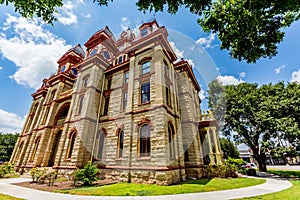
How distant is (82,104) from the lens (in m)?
15.5

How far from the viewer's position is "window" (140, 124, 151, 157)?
10.9 m

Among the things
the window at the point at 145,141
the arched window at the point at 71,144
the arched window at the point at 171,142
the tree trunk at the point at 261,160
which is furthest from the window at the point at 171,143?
the tree trunk at the point at 261,160

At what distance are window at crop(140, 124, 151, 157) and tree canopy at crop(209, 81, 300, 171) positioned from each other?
15.6 meters

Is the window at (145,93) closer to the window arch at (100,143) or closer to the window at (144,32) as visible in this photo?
the window arch at (100,143)

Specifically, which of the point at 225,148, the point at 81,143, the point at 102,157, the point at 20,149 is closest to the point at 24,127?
the point at 20,149

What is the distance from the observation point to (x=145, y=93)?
43.8ft

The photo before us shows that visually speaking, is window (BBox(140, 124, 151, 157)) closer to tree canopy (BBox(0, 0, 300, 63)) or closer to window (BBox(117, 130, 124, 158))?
window (BBox(117, 130, 124, 158))

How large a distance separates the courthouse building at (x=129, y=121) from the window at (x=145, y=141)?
0.07 m

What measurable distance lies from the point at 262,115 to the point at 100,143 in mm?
19849

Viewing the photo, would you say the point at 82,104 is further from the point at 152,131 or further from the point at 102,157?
the point at 152,131

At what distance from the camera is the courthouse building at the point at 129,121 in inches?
430

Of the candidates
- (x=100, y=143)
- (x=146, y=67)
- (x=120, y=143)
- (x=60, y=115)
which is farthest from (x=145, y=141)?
(x=60, y=115)

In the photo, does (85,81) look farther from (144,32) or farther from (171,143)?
(171,143)

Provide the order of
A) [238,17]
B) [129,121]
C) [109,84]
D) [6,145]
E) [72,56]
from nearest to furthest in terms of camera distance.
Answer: [238,17] < [129,121] < [109,84] < [72,56] < [6,145]
